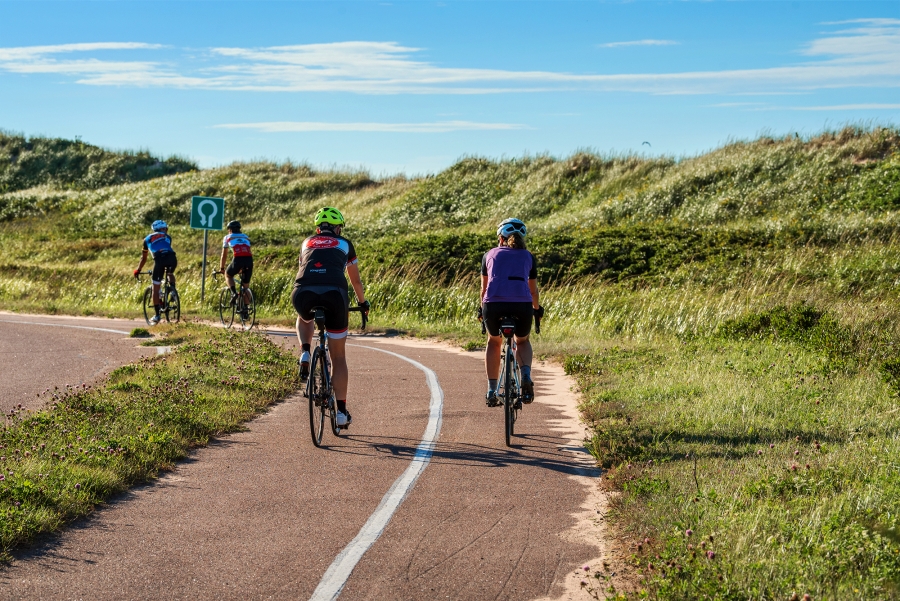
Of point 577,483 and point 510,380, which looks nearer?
point 577,483

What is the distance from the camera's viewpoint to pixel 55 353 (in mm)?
16500

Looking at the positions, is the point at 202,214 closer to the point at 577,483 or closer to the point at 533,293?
the point at 533,293

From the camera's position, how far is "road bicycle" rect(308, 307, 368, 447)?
854cm

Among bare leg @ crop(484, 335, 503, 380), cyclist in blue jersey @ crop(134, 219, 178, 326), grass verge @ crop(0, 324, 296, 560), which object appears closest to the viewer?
grass verge @ crop(0, 324, 296, 560)

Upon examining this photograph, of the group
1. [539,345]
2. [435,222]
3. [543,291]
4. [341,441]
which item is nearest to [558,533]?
[341,441]

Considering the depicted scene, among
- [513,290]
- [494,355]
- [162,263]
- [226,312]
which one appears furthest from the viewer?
[226,312]

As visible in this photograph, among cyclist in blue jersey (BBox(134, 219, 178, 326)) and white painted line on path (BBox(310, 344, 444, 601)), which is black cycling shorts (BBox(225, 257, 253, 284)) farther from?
white painted line on path (BBox(310, 344, 444, 601))

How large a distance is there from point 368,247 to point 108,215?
31.0 m

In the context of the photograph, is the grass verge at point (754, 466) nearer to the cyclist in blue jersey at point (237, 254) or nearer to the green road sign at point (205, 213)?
the cyclist in blue jersey at point (237, 254)

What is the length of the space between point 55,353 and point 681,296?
12952 millimetres

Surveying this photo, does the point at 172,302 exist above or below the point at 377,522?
above

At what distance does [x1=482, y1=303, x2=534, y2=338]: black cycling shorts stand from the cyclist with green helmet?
3.99ft

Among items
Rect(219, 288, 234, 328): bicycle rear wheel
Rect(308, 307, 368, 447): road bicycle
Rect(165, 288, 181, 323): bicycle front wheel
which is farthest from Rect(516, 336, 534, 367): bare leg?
Rect(165, 288, 181, 323): bicycle front wheel

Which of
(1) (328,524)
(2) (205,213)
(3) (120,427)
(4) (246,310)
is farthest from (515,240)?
(2) (205,213)
